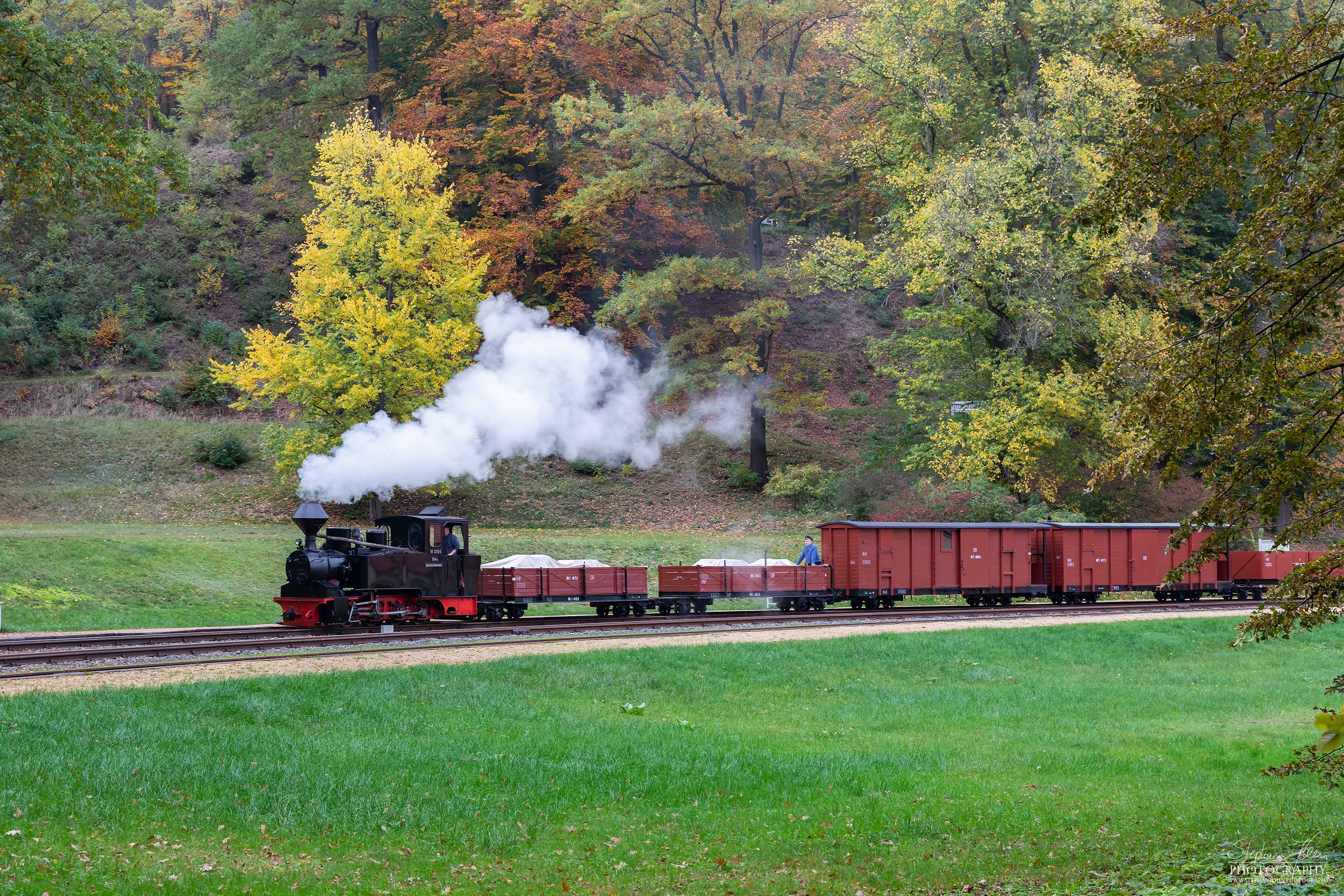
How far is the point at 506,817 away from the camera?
10289mm

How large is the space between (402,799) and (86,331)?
148ft

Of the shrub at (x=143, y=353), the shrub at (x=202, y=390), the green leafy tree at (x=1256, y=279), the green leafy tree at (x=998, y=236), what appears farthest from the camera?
the shrub at (x=143, y=353)

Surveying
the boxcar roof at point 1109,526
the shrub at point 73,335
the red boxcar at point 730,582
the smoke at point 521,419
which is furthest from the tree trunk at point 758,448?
the shrub at point 73,335

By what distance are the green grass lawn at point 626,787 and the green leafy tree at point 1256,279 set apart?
246 centimetres

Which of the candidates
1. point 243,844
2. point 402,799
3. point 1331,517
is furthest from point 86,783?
point 1331,517

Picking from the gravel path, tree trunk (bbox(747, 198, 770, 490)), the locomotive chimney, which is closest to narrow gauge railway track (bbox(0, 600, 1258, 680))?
the gravel path

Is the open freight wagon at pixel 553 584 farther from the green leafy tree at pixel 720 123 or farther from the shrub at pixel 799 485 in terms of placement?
the green leafy tree at pixel 720 123

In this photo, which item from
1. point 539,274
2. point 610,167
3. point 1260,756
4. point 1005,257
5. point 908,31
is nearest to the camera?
point 1260,756

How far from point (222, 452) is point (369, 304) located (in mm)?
11103

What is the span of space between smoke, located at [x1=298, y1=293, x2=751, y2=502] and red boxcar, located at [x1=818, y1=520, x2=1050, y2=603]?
9.53 metres

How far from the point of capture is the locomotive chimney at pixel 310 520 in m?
22.2

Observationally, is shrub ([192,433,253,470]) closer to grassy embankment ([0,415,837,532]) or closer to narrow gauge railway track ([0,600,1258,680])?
grassy embankment ([0,415,837,532])

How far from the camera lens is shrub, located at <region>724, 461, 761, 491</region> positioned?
45812 mm

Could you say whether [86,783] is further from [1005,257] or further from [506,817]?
[1005,257]
